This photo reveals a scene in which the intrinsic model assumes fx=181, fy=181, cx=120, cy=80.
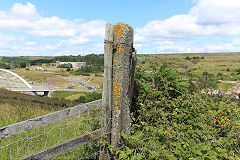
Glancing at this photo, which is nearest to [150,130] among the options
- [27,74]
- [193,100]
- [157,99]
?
[157,99]

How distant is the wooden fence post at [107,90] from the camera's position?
2949mm

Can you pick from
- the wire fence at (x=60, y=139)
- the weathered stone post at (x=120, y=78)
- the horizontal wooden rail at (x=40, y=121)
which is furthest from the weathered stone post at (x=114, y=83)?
the horizontal wooden rail at (x=40, y=121)

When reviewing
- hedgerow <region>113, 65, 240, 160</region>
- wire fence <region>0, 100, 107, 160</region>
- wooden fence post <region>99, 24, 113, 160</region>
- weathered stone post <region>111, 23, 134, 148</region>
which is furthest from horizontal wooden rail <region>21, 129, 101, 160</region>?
hedgerow <region>113, 65, 240, 160</region>

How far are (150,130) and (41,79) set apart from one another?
104 meters

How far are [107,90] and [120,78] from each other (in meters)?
0.29

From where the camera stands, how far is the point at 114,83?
2996mm

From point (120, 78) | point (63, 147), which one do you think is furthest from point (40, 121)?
point (120, 78)

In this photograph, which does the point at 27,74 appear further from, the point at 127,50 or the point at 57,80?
the point at 127,50

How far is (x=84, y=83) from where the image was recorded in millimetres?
93875

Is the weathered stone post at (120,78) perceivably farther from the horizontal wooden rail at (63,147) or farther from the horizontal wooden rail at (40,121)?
the horizontal wooden rail at (40,121)

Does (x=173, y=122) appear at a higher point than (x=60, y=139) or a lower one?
higher

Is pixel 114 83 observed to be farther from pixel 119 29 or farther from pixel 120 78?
pixel 119 29

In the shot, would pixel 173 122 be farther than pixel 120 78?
Yes

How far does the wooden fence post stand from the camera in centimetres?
295
